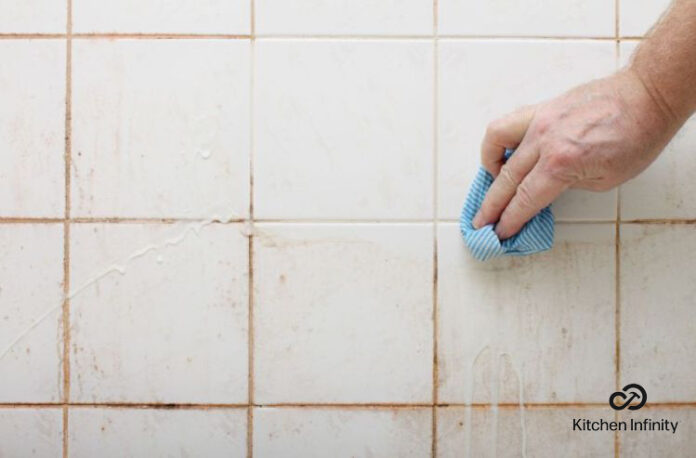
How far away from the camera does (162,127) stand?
0.85 meters

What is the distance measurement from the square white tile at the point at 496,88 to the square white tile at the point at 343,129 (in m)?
0.03

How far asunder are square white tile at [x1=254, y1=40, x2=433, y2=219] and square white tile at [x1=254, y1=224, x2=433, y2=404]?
4cm

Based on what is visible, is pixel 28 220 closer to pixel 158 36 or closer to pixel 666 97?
pixel 158 36

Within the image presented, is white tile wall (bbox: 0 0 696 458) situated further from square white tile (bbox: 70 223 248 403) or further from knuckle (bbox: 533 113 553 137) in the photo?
knuckle (bbox: 533 113 553 137)

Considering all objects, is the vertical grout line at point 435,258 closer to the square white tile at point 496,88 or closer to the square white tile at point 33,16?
the square white tile at point 496,88

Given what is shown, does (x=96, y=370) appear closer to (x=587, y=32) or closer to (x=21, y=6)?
(x=21, y=6)

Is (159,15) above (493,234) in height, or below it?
above

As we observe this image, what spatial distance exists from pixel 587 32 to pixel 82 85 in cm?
72

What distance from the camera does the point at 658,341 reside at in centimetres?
85

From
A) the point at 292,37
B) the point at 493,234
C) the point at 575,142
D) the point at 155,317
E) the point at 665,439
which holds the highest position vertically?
the point at 292,37

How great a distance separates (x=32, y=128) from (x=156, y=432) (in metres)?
0.47

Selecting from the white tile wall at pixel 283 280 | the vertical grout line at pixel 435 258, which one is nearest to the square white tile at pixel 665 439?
the white tile wall at pixel 283 280

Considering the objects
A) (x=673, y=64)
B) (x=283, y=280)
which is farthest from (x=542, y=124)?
(x=283, y=280)

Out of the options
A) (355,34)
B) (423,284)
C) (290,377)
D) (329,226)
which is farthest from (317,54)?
(290,377)
